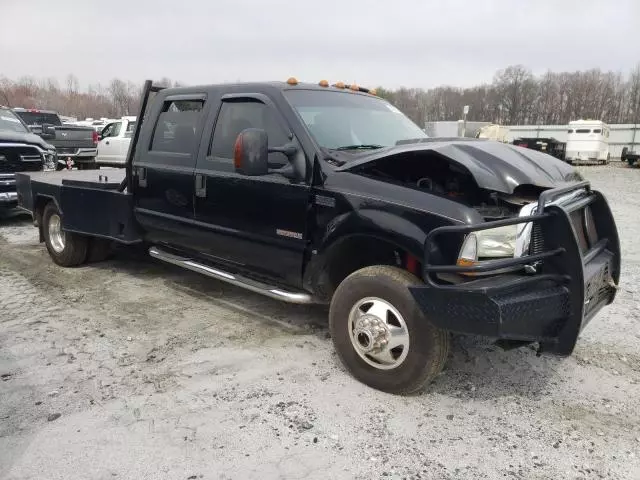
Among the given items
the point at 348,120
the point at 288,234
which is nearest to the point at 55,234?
the point at 288,234

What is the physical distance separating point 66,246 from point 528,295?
549 centimetres

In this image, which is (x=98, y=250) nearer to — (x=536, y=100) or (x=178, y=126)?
(x=178, y=126)

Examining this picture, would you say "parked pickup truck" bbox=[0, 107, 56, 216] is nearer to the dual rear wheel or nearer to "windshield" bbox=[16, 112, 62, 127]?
the dual rear wheel

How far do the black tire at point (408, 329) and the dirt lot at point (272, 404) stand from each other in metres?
0.13

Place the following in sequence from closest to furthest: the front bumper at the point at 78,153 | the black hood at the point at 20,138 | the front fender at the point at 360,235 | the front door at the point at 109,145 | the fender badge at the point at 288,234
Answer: the front fender at the point at 360,235 → the fender badge at the point at 288,234 → the black hood at the point at 20,138 → the front bumper at the point at 78,153 → the front door at the point at 109,145

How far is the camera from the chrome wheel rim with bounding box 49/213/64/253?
6.64 metres

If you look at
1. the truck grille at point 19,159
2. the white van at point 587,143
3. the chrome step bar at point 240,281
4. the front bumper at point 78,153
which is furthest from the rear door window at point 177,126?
the white van at point 587,143

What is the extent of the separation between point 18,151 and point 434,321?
9.28 metres

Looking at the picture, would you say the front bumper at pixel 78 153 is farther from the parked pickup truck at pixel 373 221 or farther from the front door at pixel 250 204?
the front door at pixel 250 204

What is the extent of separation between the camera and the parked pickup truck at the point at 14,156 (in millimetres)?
9281

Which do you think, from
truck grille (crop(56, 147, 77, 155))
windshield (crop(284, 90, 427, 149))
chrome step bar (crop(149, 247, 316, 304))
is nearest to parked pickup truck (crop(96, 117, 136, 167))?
truck grille (crop(56, 147, 77, 155))

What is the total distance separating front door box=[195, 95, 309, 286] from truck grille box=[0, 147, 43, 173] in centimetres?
661

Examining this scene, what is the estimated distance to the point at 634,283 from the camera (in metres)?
5.88

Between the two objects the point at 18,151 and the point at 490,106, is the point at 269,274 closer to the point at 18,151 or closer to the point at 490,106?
the point at 18,151
